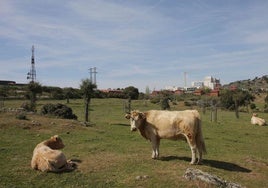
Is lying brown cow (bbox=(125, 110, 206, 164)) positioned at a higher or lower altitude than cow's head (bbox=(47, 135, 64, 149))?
higher

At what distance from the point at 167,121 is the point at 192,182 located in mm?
3808

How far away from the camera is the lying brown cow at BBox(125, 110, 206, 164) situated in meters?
15.0

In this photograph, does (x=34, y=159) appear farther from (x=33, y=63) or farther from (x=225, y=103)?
(x=33, y=63)

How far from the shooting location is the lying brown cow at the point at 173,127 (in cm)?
1498

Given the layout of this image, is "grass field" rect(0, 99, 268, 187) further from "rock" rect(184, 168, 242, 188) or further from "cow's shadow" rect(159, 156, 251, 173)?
"rock" rect(184, 168, 242, 188)

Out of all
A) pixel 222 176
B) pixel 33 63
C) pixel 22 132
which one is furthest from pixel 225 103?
pixel 222 176

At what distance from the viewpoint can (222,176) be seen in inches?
550

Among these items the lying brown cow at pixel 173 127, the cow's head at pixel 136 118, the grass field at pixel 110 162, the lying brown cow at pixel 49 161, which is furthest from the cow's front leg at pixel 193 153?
the lying brown cow at pixel 49 161

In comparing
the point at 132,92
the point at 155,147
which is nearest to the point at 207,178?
the point at 155,147

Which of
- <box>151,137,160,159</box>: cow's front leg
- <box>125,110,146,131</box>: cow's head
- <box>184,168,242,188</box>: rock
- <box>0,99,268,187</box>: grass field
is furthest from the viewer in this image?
<box>125,110,146,131</box>: cow's head

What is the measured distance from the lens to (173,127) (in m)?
15.3

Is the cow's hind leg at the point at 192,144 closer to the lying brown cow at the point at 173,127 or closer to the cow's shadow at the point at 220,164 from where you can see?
the lying brown cow at the point at 173,127

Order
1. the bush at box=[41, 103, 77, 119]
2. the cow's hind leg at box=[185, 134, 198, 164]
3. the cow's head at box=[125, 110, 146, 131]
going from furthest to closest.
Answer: the bush at box=[41, 103, 77, 119], the cow's head at box=[125, 110, 146, 131], the cow's hind leg at box=[185, 134, 198, 164]

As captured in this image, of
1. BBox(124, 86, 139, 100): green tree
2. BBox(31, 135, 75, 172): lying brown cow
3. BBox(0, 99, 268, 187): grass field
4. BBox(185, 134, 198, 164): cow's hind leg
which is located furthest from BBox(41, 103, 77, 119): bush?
BBox(124, 86, 139, 100): green tree
